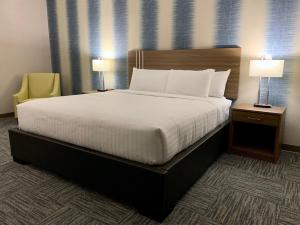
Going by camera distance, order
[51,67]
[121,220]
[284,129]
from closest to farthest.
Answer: [121,220] < [284,129] < [51,67]

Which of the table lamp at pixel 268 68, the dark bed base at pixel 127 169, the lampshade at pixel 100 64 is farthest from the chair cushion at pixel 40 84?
the table lamp at pixel 268 68

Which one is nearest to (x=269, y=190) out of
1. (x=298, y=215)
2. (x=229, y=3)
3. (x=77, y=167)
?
(x=298, y=215)

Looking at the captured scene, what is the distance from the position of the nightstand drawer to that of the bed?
0.19 m

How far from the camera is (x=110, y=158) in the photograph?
5.75ft

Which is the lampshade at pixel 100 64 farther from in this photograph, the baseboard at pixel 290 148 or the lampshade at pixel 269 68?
the baseboard at pixel 290 148

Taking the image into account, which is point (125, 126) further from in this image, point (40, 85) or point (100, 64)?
point (40, 85)

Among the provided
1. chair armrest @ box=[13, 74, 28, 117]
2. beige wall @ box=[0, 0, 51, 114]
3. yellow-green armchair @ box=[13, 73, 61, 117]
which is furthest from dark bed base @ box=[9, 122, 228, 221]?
beige wall @ box=[0, 0, 51, 114]

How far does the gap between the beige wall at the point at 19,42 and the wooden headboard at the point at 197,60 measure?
2.35 meters

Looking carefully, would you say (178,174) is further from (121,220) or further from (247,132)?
(247,132)

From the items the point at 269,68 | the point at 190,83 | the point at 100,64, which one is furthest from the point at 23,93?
the point at 269,68

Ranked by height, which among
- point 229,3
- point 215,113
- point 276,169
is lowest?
point 276,169

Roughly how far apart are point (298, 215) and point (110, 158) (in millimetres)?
1453

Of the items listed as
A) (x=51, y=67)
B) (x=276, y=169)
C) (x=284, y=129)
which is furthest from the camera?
(x=51, y=67)

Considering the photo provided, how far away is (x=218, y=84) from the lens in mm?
3061
